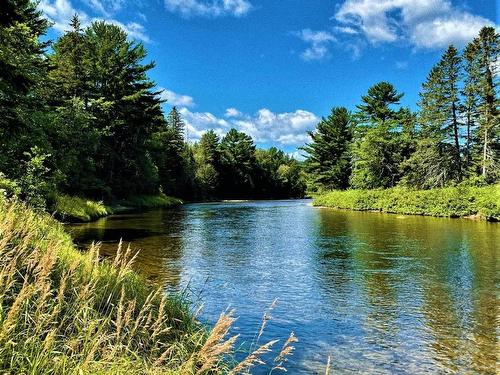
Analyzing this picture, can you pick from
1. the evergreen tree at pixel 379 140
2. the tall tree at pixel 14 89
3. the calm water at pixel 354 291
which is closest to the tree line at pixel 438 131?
the evergreen tree at pixel 379 140

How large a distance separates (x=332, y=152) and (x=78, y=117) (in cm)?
4677

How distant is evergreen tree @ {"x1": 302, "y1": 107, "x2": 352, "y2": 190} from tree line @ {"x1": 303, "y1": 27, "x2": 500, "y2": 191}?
7806mm

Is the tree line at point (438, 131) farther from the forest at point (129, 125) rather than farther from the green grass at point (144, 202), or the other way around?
the green grass at point (144, 202)

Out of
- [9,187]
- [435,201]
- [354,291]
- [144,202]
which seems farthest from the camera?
[144,202]

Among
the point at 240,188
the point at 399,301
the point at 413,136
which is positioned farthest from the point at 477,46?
the point at 240,188

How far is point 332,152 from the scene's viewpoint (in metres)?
70.0

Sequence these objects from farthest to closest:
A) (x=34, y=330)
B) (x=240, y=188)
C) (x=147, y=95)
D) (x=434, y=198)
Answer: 1. (x=240, y=188)
2. (x=147, y=95)
3. (x=434, y=198)
4. (x=34, y=330)

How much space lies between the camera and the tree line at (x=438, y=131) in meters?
39.6

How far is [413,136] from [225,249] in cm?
4296

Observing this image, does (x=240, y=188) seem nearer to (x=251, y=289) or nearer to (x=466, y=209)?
(x=466, y=209)

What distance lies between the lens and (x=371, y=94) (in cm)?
5666

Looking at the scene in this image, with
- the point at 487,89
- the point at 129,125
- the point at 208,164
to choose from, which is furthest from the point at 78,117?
the point at 208,164

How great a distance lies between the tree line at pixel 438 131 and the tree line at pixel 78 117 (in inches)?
1085

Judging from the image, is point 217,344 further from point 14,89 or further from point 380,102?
point 380,102
